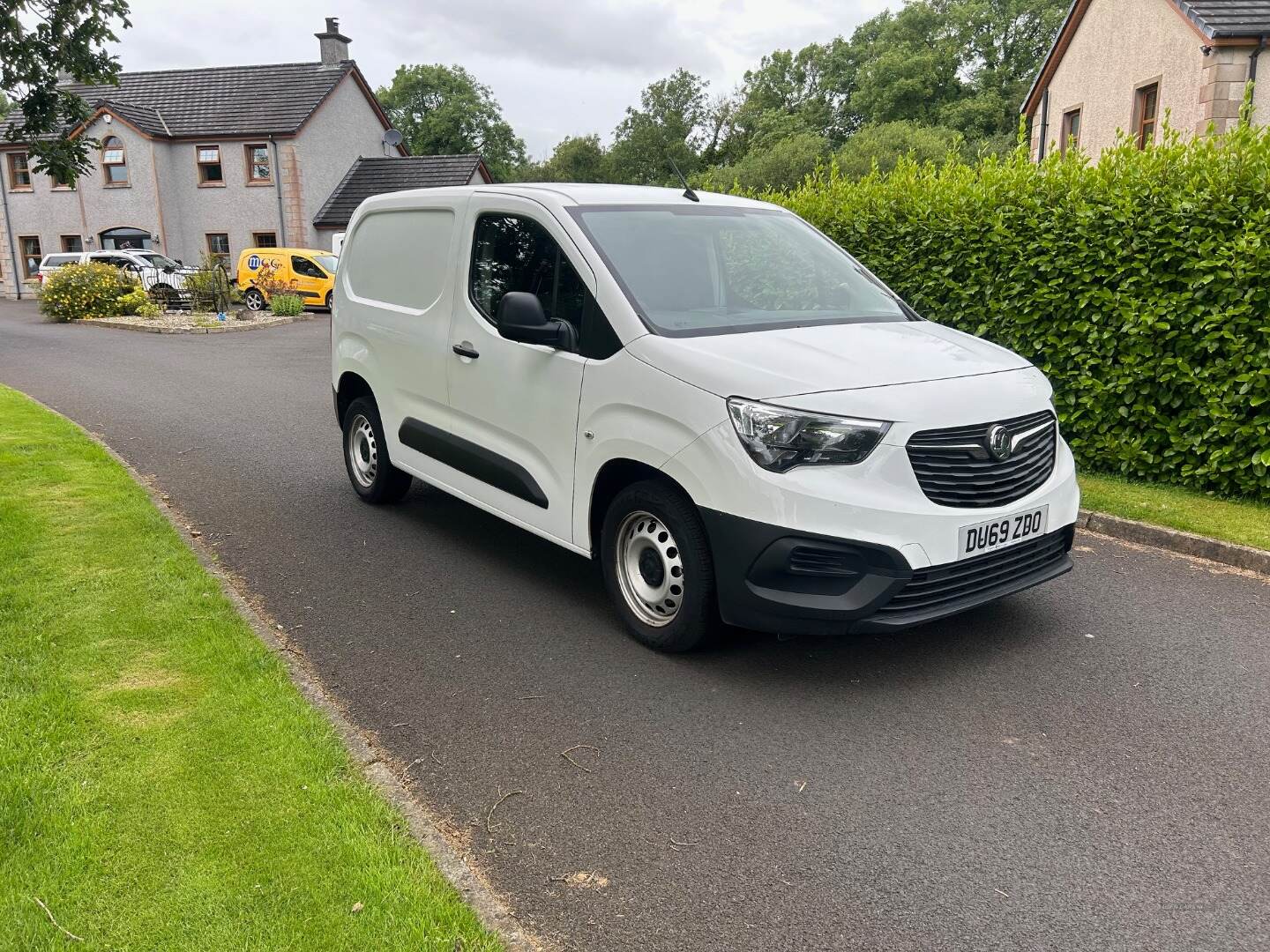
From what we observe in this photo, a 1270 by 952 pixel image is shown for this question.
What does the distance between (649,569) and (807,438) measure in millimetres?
1097

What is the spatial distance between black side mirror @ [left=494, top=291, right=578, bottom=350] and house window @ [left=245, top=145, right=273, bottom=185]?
38453mm

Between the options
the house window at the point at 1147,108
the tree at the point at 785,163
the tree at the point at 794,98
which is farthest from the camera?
the tree at the point at 794,98

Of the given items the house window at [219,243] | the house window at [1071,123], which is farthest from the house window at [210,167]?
the house window at [1071,123]

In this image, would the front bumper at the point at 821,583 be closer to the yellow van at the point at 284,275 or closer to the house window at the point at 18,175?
the yellow van at the point at 284,275

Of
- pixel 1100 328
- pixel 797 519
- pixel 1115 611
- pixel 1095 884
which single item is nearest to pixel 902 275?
pixel 1100 328

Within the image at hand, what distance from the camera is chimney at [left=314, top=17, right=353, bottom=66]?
40.9 m

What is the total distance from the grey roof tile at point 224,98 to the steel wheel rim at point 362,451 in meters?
35.0

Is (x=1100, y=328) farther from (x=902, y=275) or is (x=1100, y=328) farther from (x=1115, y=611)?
(x=1115, y=611)

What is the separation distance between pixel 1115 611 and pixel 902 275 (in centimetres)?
481

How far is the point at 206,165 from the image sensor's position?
4034 cm

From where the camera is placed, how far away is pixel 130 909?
2.83m

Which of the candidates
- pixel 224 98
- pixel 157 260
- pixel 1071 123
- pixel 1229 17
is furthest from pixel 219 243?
pixel 1229 17

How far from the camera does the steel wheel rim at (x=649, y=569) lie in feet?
15.1

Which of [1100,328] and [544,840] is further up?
[1100,328]
